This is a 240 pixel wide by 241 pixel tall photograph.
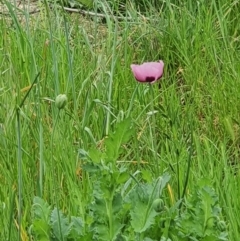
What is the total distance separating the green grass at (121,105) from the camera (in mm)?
1525

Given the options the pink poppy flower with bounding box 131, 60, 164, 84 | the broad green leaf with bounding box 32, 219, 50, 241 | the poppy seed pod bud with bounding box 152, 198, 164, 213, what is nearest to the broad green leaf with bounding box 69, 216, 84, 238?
the broad green leaf with bounding box 32, 219, 50, 241

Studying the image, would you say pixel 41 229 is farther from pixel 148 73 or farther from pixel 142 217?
pixel 148 73

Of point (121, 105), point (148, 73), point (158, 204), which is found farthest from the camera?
point (121, 105)

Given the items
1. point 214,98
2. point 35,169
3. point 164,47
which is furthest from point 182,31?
point 35,169

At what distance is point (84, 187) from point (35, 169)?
163 mm

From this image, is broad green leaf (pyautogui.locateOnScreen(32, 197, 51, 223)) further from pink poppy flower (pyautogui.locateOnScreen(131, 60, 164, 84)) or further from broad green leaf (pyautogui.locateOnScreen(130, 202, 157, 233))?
pink poppy flower (pyautogui.locateOnScreen(131, 60, 164, 84))

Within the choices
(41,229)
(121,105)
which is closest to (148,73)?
(41,229)

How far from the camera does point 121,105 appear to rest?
2.16 m

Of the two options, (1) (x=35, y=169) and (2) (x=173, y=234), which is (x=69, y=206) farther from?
(2) (x=173, y=234)

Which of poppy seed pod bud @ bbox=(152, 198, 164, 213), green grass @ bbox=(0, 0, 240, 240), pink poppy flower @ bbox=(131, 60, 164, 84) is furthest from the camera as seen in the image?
green grass @ bbox=(0, 0, 240, 240)

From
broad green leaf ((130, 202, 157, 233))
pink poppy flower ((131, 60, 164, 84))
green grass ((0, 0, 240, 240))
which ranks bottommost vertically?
green grass ((0, 0, 240, 240))

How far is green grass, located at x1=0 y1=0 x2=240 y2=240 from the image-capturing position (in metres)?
1.53

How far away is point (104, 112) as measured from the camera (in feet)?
6.48

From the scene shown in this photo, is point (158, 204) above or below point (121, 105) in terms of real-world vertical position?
above
